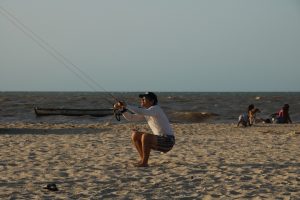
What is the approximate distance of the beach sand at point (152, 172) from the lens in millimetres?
6426

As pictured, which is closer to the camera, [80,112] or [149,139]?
[149,139]

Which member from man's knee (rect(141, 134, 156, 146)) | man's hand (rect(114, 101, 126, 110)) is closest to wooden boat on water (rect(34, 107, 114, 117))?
man's knee (rect(141, 134, 156, 146))

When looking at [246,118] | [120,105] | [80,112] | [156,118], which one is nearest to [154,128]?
[156,118]

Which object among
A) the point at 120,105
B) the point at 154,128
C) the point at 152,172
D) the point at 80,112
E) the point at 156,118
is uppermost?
the point at 120,105

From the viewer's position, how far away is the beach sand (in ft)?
21.1

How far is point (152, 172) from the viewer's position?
7914mm

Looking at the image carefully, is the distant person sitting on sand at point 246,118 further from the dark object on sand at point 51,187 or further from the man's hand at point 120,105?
the dark object on sand at point 51,187

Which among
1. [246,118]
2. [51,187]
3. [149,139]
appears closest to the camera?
[51,187]

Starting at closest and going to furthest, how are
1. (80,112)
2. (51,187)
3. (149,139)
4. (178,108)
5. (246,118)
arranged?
(51,187) → (149,139) → (246,118) → (80,112) → (178,108)

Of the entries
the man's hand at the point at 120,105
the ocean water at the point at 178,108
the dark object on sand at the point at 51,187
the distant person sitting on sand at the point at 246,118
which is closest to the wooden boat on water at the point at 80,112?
the ocean water at the point at 178,108

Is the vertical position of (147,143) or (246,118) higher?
(147,143)

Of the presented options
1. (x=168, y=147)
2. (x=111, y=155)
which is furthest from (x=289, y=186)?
(x=111, y=155)

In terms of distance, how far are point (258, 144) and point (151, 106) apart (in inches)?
208

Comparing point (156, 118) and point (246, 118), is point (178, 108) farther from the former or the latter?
point (156, 118)
